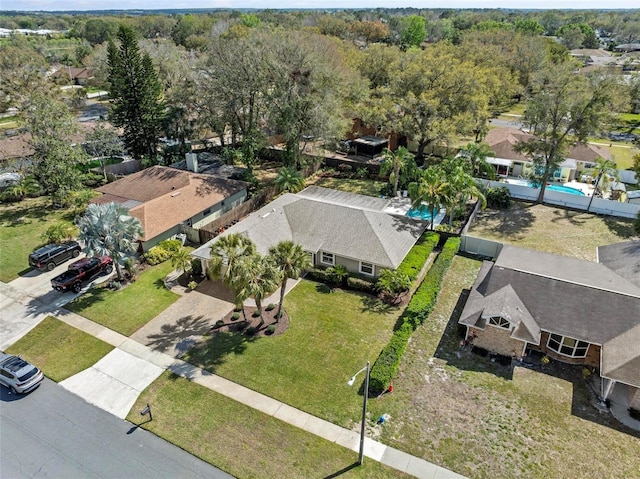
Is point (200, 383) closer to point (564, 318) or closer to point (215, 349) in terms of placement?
point (215, 349)

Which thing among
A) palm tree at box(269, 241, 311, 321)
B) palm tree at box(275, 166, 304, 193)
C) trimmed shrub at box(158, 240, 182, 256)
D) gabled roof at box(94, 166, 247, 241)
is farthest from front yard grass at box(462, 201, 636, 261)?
trimmed shrub at box(158, 240, 182, 256)

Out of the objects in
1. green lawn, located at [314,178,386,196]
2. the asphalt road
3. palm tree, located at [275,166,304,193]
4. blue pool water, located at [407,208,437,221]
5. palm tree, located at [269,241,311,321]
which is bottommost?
the asphalt road

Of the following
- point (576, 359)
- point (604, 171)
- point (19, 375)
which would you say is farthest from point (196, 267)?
point (604, 171)

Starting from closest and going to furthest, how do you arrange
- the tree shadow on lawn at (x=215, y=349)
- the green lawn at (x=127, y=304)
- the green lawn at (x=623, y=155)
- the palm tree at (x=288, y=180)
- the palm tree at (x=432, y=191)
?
the tree shadow on lawn at (x=215, y=349) → the green lawn at (x=127, y=304) → the palm tree at (x=432, y=191) → the palm tree at (x=288, y=180) → the green lawn at (x=623, y=155)

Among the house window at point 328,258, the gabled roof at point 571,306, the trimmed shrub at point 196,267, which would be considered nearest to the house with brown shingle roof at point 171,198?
the trimmed shrub at point 196,267

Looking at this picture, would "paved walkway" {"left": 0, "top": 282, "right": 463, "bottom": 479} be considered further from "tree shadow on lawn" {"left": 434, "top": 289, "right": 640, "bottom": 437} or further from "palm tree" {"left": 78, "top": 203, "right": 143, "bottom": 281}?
"tree shadow on lawn" {"left": 434, "top": 289, "right": 640, "bottom": 437}

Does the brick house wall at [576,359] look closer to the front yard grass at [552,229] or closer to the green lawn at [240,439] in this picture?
the green lawn at [240,439]
